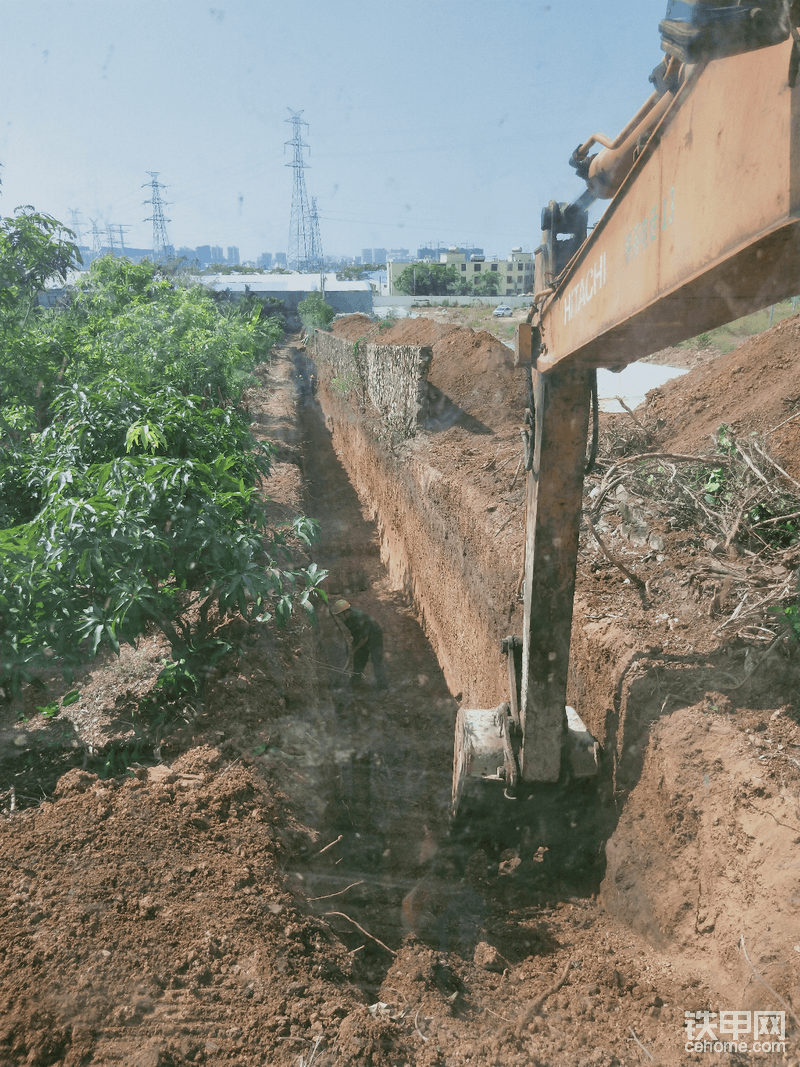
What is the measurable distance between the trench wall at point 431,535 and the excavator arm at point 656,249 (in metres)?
2.29

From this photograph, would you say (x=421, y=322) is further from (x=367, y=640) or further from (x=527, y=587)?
(x=527, y=587)

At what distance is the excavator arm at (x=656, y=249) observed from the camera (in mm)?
1143

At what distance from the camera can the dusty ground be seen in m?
2.71

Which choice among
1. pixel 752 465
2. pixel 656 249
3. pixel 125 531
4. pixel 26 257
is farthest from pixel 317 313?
pixel 656 249

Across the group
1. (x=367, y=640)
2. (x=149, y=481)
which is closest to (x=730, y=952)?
(x=149, y=481)

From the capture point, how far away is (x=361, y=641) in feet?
23.7

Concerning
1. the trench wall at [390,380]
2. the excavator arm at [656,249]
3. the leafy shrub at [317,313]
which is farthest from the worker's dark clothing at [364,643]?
the leafy shrub at [317,313]

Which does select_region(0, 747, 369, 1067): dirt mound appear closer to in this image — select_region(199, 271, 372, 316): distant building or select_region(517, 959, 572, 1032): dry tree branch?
select_region(517, 959, 572, 1032): dry tree branch

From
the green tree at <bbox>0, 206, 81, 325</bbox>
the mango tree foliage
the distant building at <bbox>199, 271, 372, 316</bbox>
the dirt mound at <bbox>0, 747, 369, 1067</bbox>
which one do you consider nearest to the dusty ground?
the dirt mound at <bbox>0, 747, 369, 1067</bbox>

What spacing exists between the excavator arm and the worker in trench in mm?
3422

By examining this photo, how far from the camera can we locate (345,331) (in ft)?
92.0

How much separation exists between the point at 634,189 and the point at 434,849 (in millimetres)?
4536

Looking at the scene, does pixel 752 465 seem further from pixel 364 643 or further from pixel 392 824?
pixel 364 643

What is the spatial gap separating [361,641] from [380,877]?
3.02 metres
